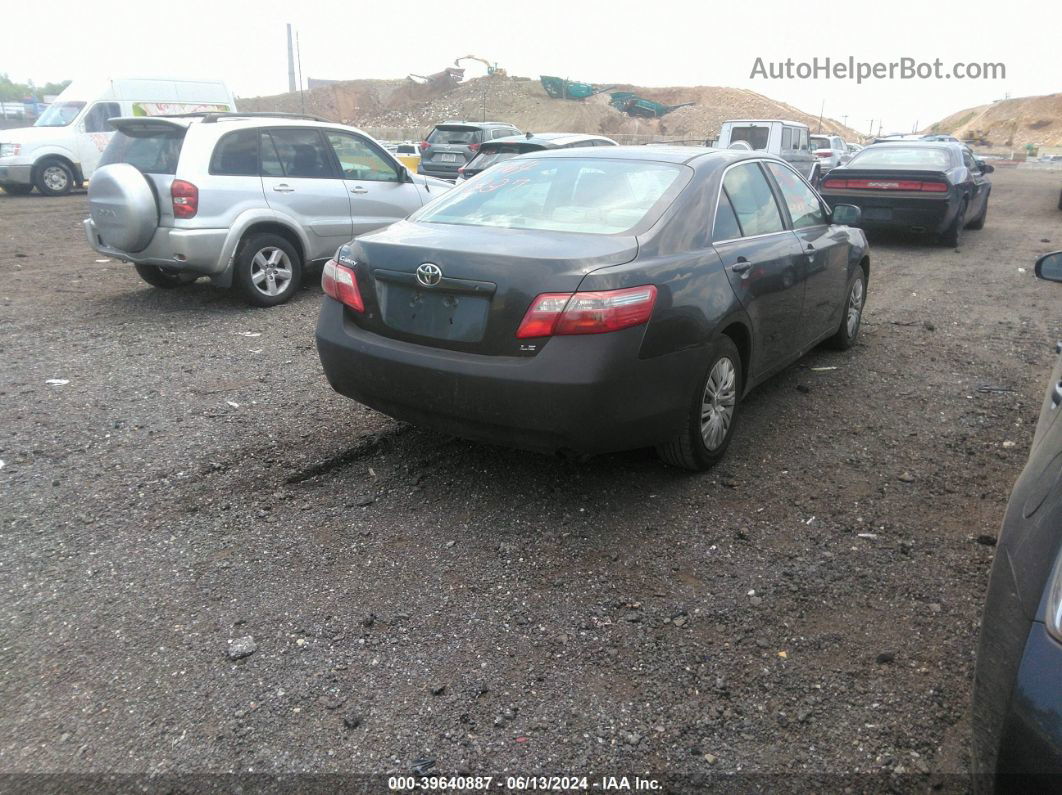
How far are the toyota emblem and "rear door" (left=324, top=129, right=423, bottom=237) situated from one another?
5109 mm

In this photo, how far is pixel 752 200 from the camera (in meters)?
4.70

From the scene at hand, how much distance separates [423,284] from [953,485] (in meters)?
2.82

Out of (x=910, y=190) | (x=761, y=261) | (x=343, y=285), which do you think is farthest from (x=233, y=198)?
(x=910, y=190)

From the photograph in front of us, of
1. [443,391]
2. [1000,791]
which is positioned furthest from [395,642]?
[1000,791]

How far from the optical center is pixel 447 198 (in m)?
4.62

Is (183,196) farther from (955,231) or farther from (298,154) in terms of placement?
(955,231)

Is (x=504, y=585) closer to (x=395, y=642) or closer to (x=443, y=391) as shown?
(x=395, y=642)

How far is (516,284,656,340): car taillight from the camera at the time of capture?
11.0 feet

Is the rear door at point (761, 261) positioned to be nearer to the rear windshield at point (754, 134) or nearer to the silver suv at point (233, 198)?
the silver suv at point (233, 198)

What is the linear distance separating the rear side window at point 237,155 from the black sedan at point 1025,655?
23.8 feet

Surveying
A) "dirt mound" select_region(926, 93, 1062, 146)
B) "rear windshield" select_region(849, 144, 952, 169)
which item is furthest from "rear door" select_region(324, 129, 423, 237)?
"dirt mound" select_region(926, 93, 1062, 146)

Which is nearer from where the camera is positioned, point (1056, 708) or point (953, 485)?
point (1056, 708)

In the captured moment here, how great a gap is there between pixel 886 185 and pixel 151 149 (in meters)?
9.56

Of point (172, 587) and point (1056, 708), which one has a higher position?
point (1056, 708)
